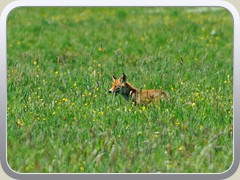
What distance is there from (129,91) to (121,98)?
472 mm

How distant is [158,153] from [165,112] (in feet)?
3.94

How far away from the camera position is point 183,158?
9422 mm

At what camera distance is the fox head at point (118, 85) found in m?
11.6

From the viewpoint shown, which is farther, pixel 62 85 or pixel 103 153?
pixel 62 85

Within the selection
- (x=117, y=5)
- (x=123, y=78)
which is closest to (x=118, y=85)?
(x=123, y=78)

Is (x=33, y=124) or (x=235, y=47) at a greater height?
(x=235, y=47)

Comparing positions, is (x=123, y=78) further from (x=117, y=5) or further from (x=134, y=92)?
(x=117, y=5)

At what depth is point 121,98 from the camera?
11492 millimetres

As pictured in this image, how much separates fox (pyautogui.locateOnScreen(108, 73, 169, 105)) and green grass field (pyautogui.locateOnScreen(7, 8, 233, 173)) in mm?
123

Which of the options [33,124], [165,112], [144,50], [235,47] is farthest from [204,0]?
[144,50]

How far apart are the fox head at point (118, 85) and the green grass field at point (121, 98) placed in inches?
4.5

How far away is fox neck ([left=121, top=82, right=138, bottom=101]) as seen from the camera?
11.6 metres

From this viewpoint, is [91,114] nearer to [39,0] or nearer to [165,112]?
[165,112]

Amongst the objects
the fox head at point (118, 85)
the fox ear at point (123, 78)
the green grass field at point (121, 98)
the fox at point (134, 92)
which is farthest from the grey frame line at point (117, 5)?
the fox ear at point (123, 78)
